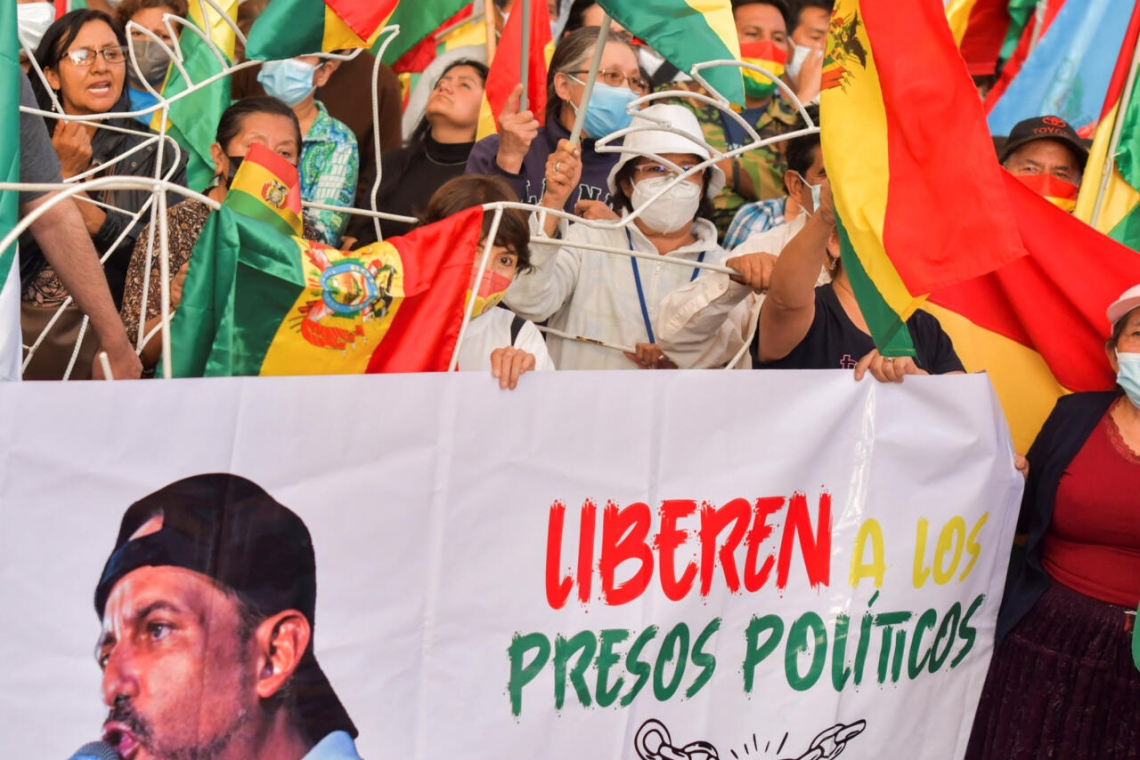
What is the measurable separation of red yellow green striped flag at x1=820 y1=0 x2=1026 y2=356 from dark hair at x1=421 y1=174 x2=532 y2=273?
0.75 meters

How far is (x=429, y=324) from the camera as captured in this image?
295cm

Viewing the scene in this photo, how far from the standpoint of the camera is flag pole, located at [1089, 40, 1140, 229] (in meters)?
4.25

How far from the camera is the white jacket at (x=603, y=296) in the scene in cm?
385

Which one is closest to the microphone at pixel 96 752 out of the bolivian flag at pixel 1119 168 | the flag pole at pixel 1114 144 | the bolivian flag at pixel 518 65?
the bolivian flag at pixel 518 65

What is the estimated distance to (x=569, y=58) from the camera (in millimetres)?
4520

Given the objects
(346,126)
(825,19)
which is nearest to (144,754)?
(346,126)

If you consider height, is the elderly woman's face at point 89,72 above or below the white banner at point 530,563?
above

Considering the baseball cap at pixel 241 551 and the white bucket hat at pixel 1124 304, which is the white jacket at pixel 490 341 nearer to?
the baseball cap at pixel 241 551

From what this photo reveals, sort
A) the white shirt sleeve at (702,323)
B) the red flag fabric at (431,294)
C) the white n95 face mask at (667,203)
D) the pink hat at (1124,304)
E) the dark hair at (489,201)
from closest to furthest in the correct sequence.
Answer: the red flag fabric at (431,294) → the dark hair at (489,201) → the pink hat at (1124,304) → the white shirt sleeve at (702,323) → the white n95 face mask at (667,203)

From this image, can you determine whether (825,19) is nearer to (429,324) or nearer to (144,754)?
(429,324)

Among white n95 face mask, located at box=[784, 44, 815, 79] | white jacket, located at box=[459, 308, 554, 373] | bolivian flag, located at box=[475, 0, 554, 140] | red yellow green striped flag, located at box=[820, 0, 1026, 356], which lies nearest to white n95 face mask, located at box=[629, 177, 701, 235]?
bolivian flag, located at box=[475, 0, 554, 140]

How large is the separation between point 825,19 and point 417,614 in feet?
13.6

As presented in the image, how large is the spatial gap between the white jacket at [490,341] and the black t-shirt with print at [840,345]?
2.28 ft

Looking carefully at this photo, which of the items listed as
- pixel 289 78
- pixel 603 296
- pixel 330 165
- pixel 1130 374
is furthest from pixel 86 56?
pixel 1130 374
